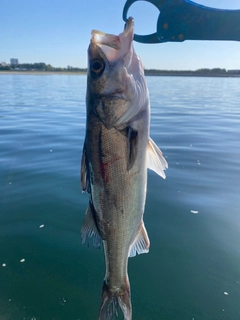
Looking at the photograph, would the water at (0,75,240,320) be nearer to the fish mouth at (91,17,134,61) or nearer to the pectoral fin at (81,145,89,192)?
the pectoral fin at (81,145,89,192)

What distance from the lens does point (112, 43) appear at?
2041mm

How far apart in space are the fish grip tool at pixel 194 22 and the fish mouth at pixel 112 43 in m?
0.81

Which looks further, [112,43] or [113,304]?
[113,304]

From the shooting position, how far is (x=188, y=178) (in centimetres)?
633

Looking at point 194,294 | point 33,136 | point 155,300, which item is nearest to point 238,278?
point 194,294

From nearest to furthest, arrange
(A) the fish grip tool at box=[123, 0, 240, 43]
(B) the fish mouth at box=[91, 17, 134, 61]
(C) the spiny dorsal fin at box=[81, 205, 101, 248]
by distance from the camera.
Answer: (B) the fish mouth at box=[91, 17, 134, 61]
(C) the spiny dorsal fin at box=[81, 205, 101, 248]
(A) the fish grip tool at box=[123, 0, 240, 43]

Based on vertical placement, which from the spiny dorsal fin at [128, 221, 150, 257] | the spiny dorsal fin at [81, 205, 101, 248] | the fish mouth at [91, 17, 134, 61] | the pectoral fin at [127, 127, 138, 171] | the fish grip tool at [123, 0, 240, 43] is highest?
the fish grip tool at [123, 0, 240, 43]

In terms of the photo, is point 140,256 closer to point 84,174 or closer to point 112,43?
point 84,174

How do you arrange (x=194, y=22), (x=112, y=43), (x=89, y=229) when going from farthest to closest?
(x=194, y=22) < (x=89, y=229) < (x=112, y=43)

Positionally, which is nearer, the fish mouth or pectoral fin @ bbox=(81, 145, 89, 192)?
the fish mouth

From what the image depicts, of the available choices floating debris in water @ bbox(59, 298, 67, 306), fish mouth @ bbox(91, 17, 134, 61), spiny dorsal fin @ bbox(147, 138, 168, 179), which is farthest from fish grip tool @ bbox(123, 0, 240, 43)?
floating debris in water @ bbox(59, 298, 67, 306)

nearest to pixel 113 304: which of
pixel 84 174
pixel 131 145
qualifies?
pixel 84 174

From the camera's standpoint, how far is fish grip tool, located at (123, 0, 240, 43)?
272cm

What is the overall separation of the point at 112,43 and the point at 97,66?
0.61ft
